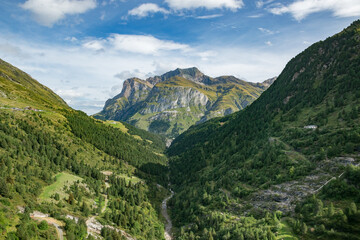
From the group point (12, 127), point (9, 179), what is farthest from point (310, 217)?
point (12, 127)

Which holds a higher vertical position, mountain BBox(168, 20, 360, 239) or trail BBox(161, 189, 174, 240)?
mountain BBox(168, 20, 360, 239)

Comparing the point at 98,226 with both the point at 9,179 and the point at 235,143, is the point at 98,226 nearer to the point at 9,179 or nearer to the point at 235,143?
the point at 9,179

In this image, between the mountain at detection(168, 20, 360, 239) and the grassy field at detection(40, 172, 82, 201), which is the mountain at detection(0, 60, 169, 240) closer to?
the grassy field at detection(40, 172, 82, 201)

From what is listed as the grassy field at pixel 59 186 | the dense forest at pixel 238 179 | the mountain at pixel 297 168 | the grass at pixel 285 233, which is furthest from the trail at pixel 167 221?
the grass at pixel 285 233

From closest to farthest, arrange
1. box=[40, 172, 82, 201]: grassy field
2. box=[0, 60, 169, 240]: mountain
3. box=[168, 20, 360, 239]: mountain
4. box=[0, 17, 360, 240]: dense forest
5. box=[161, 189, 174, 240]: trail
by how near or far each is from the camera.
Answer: box=[0, 60, 169, 240]: mountain → box=[0, 17, 360, 240]: dense forest → box=[168, 20, 360, 239]: mountain → box=[40, 172, 82, 201]: grassy field → box=[161, 189, 174, 240]: trail

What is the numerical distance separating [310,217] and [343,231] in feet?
42.7

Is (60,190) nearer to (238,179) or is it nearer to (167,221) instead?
(167,221)

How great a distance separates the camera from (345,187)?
70250 mm

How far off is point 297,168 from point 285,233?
3908 cm

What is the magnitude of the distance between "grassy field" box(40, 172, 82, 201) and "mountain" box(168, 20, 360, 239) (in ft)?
207

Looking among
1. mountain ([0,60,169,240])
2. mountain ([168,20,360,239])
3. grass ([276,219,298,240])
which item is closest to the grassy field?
mountain ([0,60,169,240])

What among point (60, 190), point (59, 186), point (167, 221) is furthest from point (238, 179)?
point (59, 186)

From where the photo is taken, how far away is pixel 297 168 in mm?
96875

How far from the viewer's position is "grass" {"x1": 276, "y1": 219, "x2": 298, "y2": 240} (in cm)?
6494
